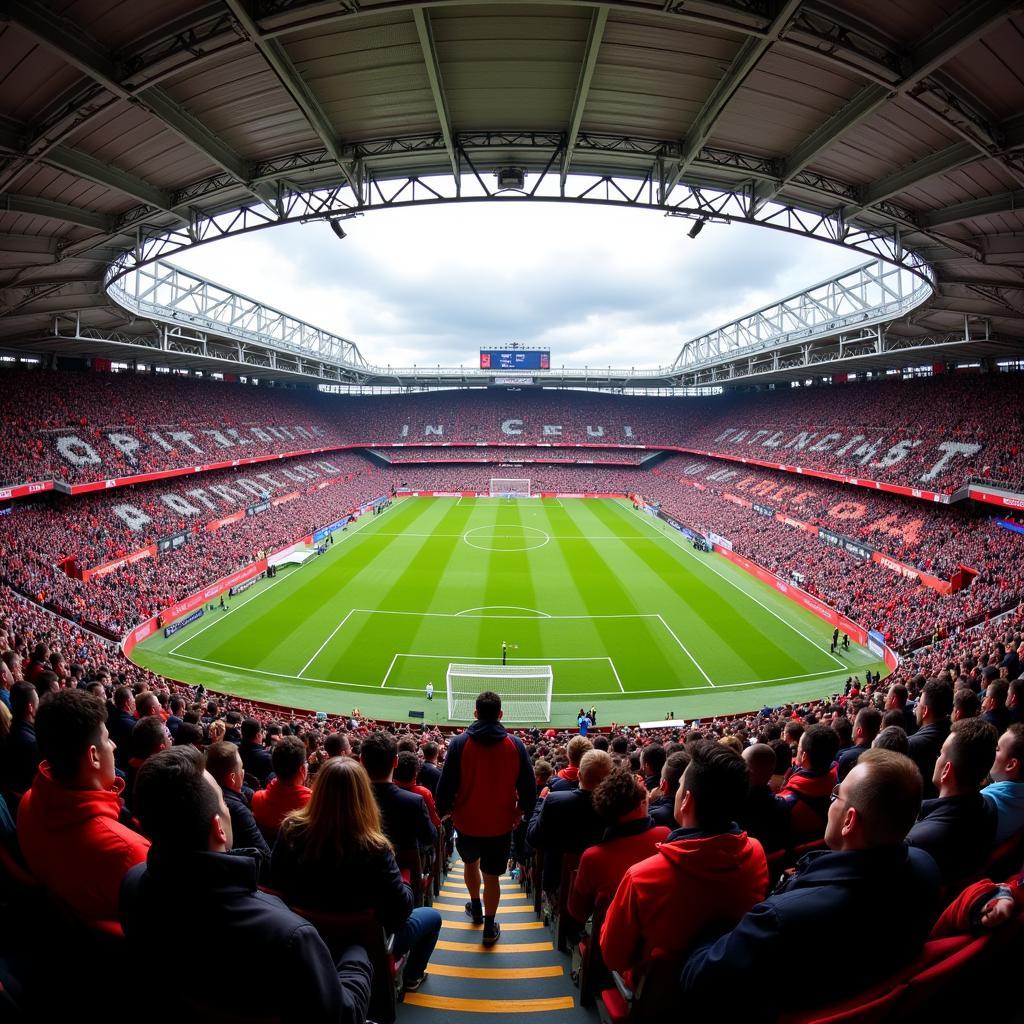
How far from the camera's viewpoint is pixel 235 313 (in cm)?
4294

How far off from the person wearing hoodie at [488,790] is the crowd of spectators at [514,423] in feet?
104

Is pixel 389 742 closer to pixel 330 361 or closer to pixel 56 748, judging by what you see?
pixel 56 748

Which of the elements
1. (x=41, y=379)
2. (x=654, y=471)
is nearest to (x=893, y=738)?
(x=41, y=379)

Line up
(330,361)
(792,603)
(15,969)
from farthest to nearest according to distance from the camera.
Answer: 1. (330,361)
2. (792,603)
3. (15,969)

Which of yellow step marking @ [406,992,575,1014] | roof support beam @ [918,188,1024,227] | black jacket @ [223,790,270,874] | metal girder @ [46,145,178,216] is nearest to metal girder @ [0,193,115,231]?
metal girder @ [46,145,178,216]

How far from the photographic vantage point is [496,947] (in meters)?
5.10

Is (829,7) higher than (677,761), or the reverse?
(829,7)

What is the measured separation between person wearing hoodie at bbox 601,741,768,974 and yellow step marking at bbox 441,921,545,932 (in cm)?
338

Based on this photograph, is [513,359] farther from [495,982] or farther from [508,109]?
[495,982]

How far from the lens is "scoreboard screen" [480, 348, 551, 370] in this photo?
7656 centimetres

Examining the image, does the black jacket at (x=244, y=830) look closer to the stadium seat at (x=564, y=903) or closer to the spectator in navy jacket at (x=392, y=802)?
the spectator in navy jacket at (x=392, y=802)

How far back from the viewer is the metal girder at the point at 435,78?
889 cm

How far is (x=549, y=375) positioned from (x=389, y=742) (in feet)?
245

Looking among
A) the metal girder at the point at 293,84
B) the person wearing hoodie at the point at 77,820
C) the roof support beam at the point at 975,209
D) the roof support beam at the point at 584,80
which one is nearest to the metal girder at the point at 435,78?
the metal girder at the point at 293,84
